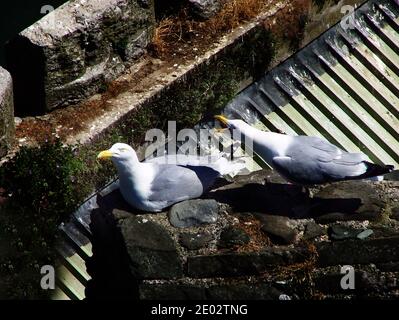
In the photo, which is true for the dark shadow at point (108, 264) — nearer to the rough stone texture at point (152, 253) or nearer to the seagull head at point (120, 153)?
the rough stone texture at point (152, 253)

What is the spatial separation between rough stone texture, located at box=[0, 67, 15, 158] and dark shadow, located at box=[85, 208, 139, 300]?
0.92m

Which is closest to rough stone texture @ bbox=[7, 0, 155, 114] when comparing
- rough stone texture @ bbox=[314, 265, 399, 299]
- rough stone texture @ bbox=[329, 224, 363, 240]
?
rough stone texture @ bbox=[329, 224, 363, 240]

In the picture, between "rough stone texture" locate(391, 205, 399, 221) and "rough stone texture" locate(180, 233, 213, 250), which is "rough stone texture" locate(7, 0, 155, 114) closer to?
"rough stone texture" locate(180, 233, 213, 250)

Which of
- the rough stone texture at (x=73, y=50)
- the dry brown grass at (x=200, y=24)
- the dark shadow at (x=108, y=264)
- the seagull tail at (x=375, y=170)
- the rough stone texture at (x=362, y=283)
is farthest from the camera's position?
the dry brown grass at (x=200, y=24)

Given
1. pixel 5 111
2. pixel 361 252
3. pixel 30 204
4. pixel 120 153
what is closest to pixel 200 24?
pixel 5 111

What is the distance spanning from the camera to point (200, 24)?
12.8 m

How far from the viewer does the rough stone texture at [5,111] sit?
37.4ft

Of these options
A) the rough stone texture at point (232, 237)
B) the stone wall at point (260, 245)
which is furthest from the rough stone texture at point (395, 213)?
the rough stone texture at point (232, 237)

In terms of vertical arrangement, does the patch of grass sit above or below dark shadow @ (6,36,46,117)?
below

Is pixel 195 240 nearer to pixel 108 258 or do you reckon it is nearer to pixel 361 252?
pixel 108 258

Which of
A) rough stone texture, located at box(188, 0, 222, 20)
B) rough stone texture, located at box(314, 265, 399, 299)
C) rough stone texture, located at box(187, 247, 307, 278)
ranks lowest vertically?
rough stone texture, located at box(314, 265, 399, 299)

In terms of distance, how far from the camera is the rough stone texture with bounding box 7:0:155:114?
11.7m

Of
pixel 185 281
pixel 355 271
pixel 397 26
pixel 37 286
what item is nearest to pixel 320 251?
pixel 355 271

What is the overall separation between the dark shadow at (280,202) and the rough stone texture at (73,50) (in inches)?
69.2
